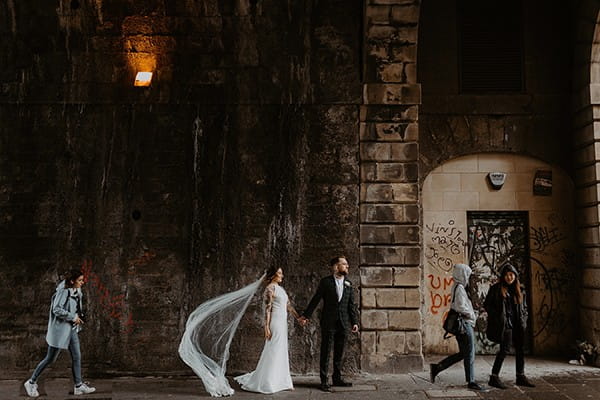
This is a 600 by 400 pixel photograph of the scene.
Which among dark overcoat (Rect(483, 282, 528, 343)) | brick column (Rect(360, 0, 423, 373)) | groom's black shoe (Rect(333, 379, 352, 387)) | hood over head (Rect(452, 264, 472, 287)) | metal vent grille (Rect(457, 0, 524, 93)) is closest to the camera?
dark overcoat (Rect(483, 282, 528, 343))

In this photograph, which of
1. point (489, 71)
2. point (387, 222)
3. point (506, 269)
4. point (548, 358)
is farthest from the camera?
point (489, 71)

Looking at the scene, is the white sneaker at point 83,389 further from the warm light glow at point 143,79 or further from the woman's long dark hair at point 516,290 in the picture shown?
the woman's long dark hair at point 516,290

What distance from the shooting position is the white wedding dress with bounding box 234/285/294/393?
294 inches

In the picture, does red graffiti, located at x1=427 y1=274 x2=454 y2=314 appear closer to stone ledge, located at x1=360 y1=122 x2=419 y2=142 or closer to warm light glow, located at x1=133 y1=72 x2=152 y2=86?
stone ledge, located at x1=360 y1=122 x2=419 y2=142

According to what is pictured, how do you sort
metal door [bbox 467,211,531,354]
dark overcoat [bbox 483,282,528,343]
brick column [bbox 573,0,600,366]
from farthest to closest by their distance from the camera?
metal door [bbox 467,211,531,354] → brick column [bbox 573,0,600,366] → dark overcoat [bbox 483,282,528,343]

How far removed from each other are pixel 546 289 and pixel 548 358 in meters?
1.28

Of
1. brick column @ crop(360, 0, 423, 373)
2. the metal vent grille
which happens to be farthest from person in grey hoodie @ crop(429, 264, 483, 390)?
the metal vent grille

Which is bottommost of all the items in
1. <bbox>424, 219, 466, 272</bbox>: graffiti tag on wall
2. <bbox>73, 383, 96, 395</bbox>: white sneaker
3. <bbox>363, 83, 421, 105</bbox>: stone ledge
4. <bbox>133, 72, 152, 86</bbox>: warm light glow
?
<bbox>73, 383, 96, 395</bbox>: white sneaker

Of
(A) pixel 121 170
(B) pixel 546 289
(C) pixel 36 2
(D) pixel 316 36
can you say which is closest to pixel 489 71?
(D) pixel 316 36

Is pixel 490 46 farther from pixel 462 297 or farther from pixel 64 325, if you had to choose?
pixel 64 325

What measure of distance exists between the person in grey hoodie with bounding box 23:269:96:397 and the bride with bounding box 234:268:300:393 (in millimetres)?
2634

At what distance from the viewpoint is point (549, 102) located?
996 cm

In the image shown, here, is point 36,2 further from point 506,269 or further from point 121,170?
point 506,269

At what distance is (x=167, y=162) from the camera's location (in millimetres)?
9078
